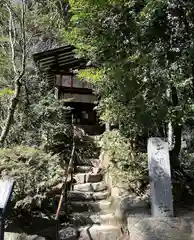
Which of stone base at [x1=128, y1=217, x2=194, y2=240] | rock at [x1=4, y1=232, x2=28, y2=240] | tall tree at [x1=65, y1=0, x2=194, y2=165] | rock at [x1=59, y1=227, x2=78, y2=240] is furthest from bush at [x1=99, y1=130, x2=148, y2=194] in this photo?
rock at [x1=4, y1=232, x2=28, y2=240]

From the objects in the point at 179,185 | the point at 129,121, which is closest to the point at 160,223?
the point at 179,185

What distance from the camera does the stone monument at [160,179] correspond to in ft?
14.8

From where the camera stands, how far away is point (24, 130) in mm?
8523

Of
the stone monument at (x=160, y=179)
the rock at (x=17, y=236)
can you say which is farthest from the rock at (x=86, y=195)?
the stone monument at (x=160, y=179)

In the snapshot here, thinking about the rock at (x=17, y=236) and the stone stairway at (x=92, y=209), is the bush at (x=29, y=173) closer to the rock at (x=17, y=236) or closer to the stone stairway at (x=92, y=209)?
the rock at (x=17, y=236)

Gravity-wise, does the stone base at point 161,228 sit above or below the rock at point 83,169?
below

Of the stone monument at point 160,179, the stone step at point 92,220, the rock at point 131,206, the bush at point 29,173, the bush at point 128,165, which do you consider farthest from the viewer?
the bush at point 128,165

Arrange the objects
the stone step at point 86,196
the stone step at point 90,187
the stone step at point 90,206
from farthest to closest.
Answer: the stone step at point 90,187 → the stone step at point 86,196 → the stone step at point 90,206

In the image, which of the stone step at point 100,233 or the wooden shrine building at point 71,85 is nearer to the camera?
the stone step at point 100,233

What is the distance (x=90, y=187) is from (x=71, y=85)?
7603 mm

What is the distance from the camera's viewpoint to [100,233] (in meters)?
4.79

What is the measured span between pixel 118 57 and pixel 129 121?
1395mm

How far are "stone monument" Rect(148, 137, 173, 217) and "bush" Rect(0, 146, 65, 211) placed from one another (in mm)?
1606

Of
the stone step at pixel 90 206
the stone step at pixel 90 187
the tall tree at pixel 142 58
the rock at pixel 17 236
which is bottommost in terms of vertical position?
the rock at pixel 17 236
